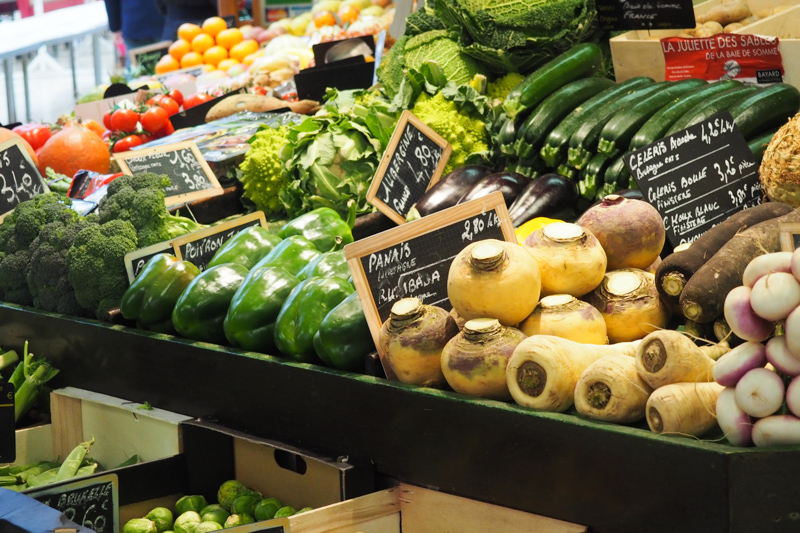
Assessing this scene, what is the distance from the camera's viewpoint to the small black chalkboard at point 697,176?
2438 millimetres

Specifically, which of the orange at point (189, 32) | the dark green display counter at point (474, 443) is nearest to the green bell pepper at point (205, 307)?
the dark green display counter at point (474, 443)

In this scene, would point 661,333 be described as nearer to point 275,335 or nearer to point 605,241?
point 605,241

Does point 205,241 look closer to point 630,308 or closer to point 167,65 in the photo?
point 630,308

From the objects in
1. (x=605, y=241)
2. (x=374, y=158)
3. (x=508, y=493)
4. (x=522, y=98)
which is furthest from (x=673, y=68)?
(x=508, y=493)

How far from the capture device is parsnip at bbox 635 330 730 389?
1653 millimetres

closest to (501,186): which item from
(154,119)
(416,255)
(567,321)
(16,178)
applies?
(416,255)

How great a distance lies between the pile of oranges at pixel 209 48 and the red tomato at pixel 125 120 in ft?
9.40

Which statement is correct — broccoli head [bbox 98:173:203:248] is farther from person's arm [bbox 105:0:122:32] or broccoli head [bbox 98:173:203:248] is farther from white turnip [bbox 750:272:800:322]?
person's arm [bbox 105:0:122:32]

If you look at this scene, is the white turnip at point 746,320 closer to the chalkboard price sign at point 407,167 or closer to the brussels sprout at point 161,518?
the brussels sprout at point 161,518

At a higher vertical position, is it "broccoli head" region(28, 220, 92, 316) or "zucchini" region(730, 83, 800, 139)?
"zucchini" region(730, 83, 800, 139)

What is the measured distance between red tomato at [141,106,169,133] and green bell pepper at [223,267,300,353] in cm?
367

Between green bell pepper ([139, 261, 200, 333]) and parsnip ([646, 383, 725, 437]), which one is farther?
green bell pepper ([139, 261, 200, 333])

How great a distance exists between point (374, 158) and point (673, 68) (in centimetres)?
124

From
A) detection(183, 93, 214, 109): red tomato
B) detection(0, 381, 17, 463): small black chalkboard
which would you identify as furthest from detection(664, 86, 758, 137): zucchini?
detection(183, 93, 214, 109): red tomato
